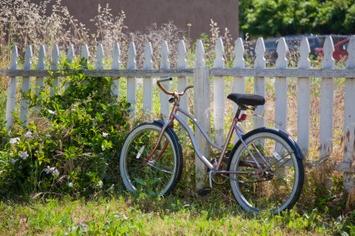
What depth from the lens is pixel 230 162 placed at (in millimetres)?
5879

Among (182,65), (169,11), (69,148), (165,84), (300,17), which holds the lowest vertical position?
(69,148)

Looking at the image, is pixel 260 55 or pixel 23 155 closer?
pixel 260 55

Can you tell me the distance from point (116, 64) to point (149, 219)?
7.09 ft

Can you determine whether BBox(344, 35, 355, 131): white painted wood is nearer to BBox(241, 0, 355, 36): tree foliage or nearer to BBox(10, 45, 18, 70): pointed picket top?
BBox(10, 45, 18, 70): pointed picket top

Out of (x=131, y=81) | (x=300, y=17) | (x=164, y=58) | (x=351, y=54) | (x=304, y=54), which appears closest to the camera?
(x=351, y=54)

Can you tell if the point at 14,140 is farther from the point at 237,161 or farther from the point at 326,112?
the point at 326,112

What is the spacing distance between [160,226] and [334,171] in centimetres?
162

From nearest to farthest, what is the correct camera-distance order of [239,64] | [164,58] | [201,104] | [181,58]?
[239,64]
[201,104]
[181,58]
[164,58]

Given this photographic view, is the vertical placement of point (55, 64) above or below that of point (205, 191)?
above

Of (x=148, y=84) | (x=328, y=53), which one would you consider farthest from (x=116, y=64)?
(x=328, y=53)

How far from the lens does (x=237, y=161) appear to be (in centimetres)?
586

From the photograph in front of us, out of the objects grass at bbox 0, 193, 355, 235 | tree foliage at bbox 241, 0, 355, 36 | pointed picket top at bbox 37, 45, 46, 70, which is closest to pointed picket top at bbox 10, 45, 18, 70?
pointed picket top at bbox 37, 45, 46, 70

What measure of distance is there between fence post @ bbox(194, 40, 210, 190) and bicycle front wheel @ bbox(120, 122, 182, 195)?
10.2 inches

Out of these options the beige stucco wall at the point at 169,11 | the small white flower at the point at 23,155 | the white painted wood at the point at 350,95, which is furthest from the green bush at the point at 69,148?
the beige stucco wall at the point at 169,11
